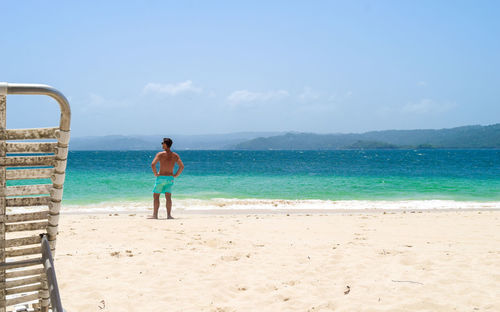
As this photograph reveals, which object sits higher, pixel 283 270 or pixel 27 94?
pixel 27 94

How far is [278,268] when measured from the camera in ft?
17.1

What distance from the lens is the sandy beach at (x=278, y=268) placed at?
13.3 ft

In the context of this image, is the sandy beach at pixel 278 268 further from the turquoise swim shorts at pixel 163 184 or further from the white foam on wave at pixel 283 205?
the white foam on wave at pixel 283 205

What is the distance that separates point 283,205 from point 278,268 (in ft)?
29.2

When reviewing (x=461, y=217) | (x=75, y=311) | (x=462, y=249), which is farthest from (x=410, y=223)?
(x=75, y=311)

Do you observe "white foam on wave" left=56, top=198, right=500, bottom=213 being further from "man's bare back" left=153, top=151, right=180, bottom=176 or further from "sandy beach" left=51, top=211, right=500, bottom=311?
"sandy beach" left=51, top=211, right=500, bottom=311

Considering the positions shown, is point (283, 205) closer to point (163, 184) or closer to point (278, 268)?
point (163, 184)

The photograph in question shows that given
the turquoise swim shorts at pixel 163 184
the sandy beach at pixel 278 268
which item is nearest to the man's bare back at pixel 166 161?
the turquoise swim shorts at pixel 163 184

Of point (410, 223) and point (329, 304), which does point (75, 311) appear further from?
point (410, 223)

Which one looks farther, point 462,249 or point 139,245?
point 139,245

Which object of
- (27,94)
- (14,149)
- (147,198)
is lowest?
(147,198)

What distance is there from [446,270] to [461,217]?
5.77 meters

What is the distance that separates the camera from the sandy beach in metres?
4.04

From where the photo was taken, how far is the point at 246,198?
16516 mm
